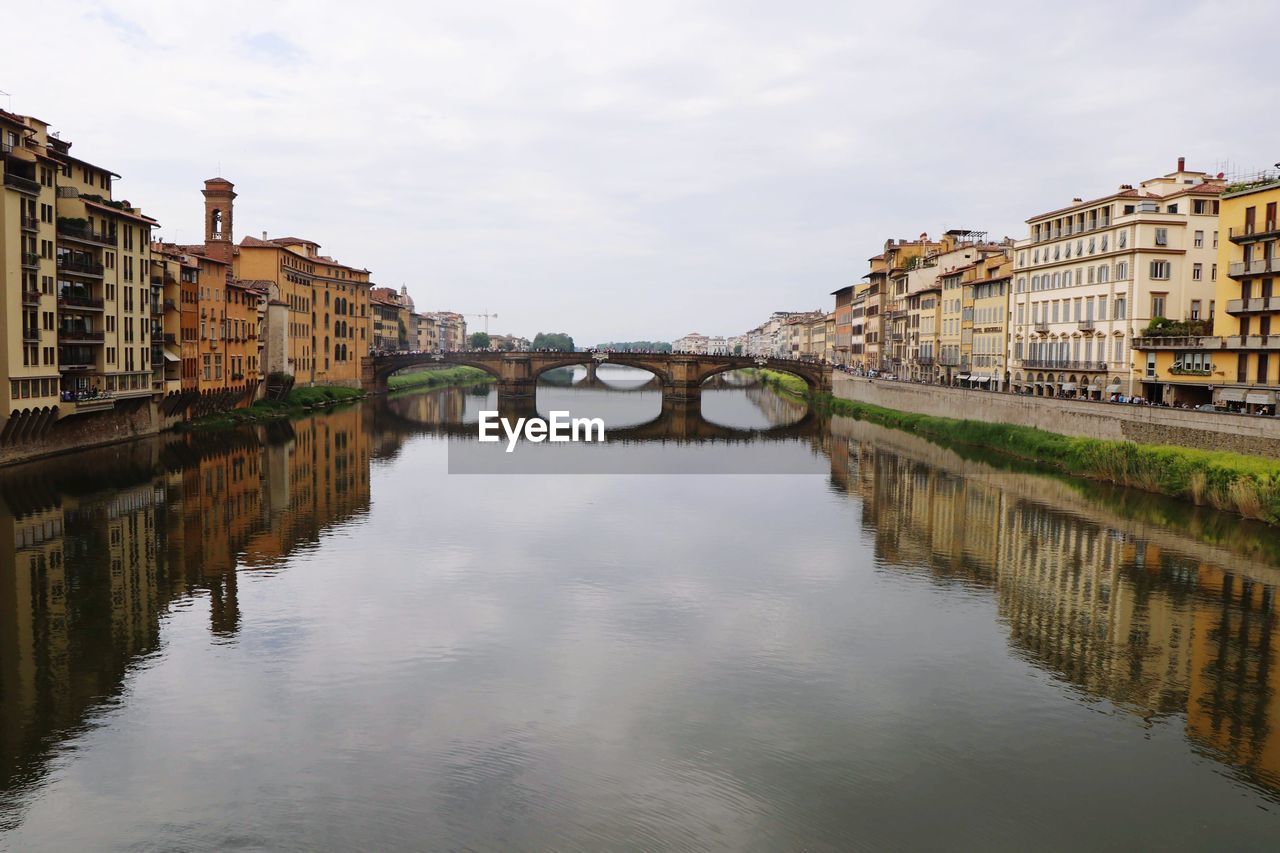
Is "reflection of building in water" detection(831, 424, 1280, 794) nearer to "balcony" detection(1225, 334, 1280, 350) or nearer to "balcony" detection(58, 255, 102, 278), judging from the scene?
"balcony" detection(1225, 334, 1280, 350)

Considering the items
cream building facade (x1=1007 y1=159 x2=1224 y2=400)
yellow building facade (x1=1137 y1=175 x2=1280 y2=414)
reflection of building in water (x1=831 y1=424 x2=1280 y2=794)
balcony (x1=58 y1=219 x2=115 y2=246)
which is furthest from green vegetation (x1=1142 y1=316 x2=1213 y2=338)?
balcony (x1=58 y1=219 x2=115 y2=246)

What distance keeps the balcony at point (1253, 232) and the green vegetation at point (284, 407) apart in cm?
5173

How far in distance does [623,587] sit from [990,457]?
30263 mm

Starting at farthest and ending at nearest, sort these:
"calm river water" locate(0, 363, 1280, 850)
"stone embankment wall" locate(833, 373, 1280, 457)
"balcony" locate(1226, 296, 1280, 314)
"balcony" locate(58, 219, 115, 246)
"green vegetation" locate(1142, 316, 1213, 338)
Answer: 1. "green vegetation" locate(1142, 316, 1213, 338)
2. "balcony" locate(58, 219, 115, 246)
3. "balcony" locate(1226, 296, 1280, 314)
4. "stone embankment wall" locate(833, 373, 1280, 457)
5. "calm river water" locate(0, 363, 1280, 850)

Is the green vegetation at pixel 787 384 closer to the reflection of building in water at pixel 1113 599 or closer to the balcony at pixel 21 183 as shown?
the reflection of building in water at pixel 1113 599

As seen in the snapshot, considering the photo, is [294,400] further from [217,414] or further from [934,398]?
[934,398]

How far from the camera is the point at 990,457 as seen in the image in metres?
50.3

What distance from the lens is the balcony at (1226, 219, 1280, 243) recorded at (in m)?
41.0

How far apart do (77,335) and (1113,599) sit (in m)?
40.2

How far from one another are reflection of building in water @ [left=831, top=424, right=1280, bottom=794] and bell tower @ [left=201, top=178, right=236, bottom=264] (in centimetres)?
5036

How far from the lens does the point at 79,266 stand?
43406 millimetres

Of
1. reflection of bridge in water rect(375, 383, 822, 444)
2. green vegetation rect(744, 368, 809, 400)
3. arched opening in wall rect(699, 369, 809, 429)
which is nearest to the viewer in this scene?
reflection of bridge in water rect(375, 383, 822, 444)

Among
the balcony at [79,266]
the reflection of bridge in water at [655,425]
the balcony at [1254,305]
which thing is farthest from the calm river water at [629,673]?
the reflection of bridge in water at [655,425]

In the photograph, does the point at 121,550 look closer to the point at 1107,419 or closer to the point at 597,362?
the point at 1107,419
